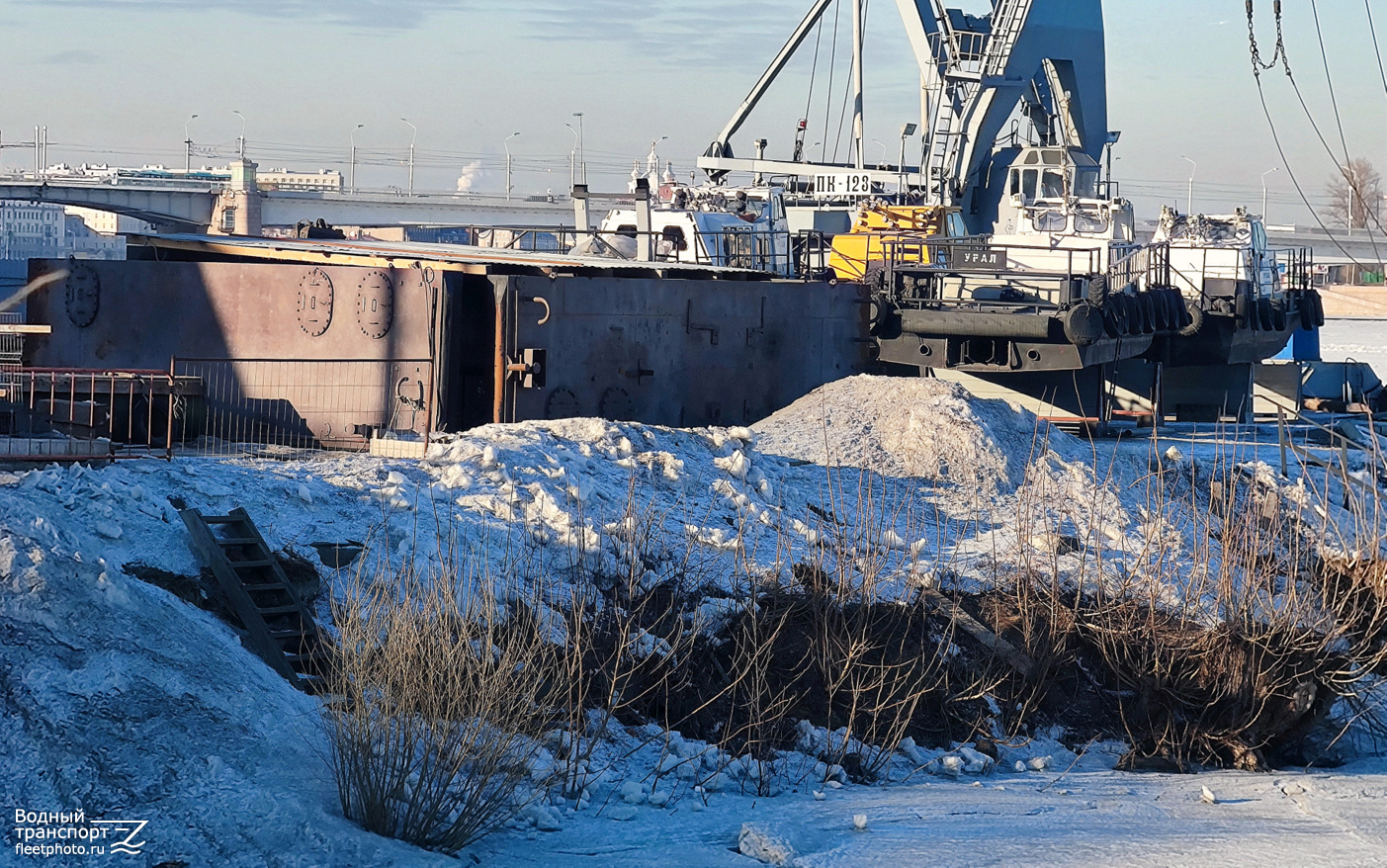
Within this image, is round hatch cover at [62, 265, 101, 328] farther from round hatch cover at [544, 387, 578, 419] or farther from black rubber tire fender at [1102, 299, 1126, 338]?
black rubber tire fender at [1102, 299, 1126, 338]

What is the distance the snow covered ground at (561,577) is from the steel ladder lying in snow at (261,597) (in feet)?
0.60

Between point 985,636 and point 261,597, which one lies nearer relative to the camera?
point 261,597

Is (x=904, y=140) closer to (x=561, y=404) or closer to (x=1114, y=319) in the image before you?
(x=1114, y=319)

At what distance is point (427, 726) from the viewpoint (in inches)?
299

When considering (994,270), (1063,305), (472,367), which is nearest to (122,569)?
(472,367)

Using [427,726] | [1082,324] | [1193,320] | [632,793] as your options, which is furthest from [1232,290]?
[427,726]

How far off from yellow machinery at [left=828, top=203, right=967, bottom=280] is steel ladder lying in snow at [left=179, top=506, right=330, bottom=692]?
16.8 m

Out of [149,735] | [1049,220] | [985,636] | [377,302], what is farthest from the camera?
[1049,220]

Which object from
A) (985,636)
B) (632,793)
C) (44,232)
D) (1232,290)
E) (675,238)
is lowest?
(632,793)

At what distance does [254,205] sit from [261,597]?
59.4 metres

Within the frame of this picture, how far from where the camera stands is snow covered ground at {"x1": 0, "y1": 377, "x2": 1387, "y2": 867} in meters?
6.81

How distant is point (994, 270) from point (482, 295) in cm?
960

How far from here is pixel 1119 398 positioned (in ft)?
85.9

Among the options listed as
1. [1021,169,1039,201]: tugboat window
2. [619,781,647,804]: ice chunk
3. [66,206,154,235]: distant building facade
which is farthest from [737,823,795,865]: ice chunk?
[66,206,154,235]: distant building facade
